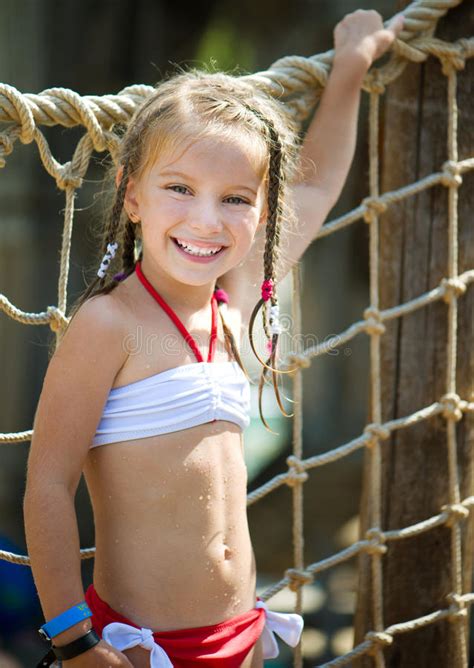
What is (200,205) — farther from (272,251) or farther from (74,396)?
(74,396)

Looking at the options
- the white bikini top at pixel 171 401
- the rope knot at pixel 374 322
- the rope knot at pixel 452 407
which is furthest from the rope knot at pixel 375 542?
the white bikini top at pixel 171 401

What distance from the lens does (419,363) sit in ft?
5.38

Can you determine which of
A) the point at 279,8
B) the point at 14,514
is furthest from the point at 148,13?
the point at 14,514

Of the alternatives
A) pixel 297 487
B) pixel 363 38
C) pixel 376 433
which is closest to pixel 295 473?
pixel 297 487

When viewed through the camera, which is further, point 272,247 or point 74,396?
point 272,247

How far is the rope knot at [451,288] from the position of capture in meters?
1.60

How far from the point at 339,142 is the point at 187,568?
2.40 ft

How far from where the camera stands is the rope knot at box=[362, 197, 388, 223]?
1571mm

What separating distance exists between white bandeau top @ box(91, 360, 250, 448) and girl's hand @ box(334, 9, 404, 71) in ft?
1.92

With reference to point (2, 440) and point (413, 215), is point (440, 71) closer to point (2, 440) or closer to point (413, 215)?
point (413, 215)

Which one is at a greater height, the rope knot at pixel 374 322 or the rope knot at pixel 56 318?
the rope knot at pixel 374 322

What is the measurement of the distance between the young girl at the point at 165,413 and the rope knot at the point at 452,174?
41 cm

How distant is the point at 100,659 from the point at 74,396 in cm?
31

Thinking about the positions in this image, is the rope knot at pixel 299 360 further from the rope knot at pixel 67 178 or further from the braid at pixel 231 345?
the rope knot at pixel 67 178
